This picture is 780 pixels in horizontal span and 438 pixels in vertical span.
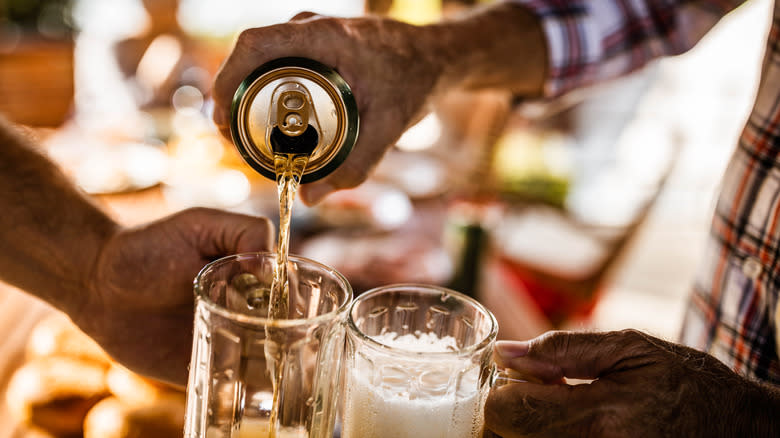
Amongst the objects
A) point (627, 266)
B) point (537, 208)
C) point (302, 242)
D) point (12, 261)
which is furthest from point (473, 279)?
point (627, 266)

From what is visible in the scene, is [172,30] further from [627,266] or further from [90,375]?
[90,375]

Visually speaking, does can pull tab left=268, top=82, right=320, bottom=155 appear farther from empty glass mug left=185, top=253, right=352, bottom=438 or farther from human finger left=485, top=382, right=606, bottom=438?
human finger left=485, top=382, right=606, bottom=438

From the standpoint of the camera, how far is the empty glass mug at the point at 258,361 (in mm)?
691

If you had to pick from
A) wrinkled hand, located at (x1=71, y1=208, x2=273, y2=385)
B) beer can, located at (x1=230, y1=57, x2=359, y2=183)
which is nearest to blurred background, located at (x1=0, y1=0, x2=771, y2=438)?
wrinkled hand, located at (x1=71, y1=208, x2=273, y2=385)

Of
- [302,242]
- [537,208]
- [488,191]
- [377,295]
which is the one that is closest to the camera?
[377,295]

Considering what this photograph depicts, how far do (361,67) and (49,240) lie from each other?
619 millimetres

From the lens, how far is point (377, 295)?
808 mm

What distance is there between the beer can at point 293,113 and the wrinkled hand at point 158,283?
8.6 inches

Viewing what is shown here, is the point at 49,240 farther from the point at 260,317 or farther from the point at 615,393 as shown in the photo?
the point at 615,393

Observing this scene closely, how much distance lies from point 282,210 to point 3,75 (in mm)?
4673

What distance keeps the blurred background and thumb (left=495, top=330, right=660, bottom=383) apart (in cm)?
22

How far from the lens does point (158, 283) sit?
1105 millimetres

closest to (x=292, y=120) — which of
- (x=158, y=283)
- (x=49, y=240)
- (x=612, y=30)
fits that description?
(x=158, y=283)

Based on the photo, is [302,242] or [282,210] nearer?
[282,210]
